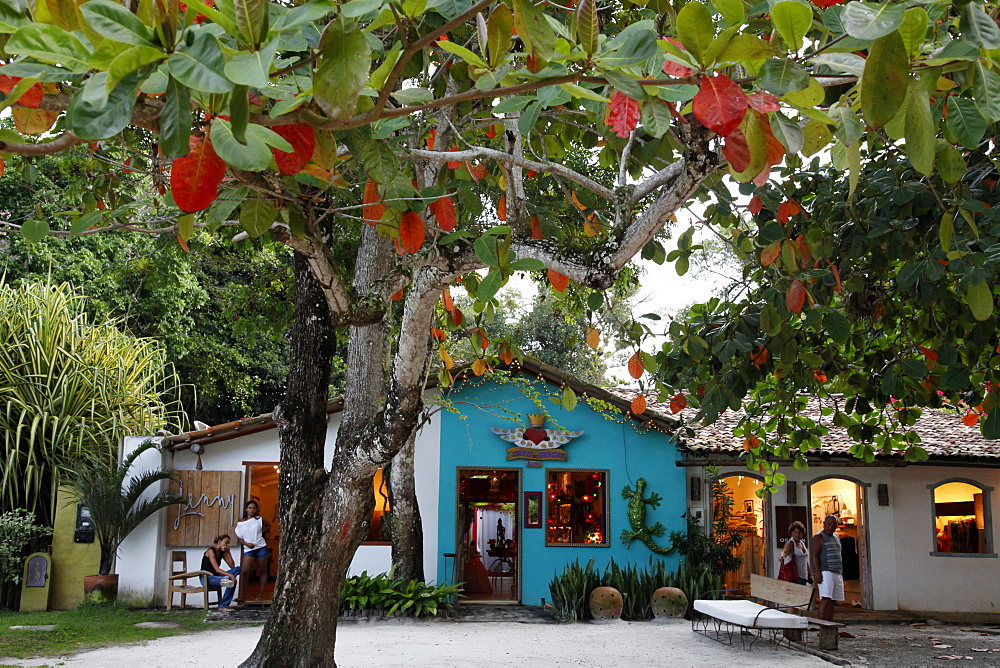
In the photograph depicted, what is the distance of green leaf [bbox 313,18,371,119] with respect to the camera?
1.63m

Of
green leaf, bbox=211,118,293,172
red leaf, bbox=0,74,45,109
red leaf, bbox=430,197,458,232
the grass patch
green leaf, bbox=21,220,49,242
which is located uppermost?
red leaf, bbox=430,197,458,232

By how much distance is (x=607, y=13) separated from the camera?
627 cm

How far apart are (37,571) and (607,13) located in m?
10.1

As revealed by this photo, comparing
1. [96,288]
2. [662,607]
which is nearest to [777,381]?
[662,607]

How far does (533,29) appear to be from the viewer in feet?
5.83

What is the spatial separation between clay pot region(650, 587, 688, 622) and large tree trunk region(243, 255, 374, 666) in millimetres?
6656

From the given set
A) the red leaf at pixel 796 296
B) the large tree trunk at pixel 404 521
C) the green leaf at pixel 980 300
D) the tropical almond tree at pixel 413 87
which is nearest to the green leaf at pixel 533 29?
the tropical almond tree at pixel 413 87

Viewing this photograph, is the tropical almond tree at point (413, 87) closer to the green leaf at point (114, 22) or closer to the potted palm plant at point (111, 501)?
the green leaf at point (114, 22)

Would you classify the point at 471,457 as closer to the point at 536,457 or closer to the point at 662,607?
the point at 536,457

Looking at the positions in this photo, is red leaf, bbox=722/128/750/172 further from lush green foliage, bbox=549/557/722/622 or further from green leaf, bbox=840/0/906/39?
lush green foliage, bbox=549/557/722/622

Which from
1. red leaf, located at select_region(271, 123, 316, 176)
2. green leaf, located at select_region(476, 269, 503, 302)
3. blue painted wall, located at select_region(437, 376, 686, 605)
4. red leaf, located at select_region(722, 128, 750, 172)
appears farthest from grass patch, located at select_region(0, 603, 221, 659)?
red leaf, located at select_region(722, 128, 750, 172)

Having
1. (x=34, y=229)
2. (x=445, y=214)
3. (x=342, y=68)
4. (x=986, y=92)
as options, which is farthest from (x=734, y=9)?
(x=34, y=229)

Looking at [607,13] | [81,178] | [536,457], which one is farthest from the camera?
[536,457]

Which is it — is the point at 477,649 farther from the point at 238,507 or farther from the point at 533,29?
the point at 533,29
